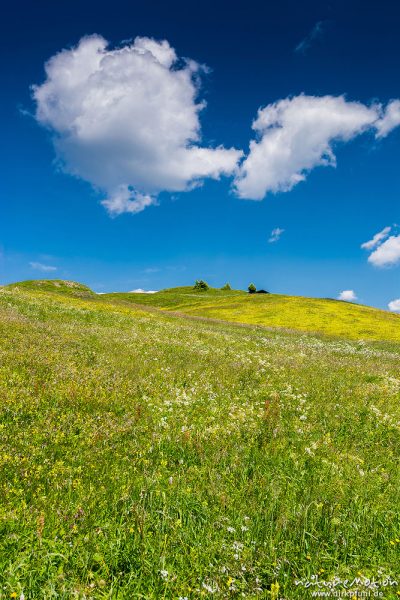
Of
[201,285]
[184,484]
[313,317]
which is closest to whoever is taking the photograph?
[184,484]

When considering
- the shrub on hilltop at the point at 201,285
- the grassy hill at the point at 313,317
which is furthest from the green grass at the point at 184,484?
the shrub on hilltop at the point at 201,285

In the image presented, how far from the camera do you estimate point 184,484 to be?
599 centimetres

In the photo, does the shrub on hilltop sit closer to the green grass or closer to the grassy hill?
the grassy hill

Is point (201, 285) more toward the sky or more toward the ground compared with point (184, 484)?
more toward the sky

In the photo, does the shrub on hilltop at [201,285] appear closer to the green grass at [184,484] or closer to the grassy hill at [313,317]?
the grassy hill at [313,317]

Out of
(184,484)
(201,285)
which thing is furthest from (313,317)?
(201,285)

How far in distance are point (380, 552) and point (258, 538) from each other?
1627 millimetres

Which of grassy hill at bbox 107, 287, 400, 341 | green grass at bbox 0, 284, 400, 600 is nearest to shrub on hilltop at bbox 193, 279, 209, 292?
grassy hill at bbox 107, 287, 400, 341

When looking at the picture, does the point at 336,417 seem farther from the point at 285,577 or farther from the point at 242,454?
the point at 285,577

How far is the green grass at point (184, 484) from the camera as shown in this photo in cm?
421

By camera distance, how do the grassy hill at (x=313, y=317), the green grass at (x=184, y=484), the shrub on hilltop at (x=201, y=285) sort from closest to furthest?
the green grass at (x=184, y=484)
the grassy hill at (x=313, y=317)
the shrub on hilltop at (x=201, y=285)

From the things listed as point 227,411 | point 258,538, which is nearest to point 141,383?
point 227,411

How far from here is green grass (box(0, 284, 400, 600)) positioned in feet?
13.8

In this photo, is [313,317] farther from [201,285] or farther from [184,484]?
[201,285]
